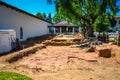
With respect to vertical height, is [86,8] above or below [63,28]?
above

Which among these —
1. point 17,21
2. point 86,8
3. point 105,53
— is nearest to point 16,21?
point 17,21

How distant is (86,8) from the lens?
1371 inches

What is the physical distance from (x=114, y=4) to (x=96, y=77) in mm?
23209

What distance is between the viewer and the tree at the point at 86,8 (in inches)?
1234

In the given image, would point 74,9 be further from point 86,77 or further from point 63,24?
point 63,24

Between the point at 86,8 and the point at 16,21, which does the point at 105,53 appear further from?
the point at 86,8

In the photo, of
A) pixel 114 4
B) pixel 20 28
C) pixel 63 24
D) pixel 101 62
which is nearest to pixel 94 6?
pixel 114 4

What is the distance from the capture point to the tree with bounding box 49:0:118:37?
103ft

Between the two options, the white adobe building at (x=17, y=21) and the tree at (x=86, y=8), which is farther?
the tree at (x=86, y=8)

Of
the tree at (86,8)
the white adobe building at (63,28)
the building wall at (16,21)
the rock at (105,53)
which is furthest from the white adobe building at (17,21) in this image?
the white adobe building at (63,28)

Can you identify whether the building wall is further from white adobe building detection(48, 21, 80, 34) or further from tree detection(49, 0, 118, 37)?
white adobe building detection(48, 21, 80, 34)

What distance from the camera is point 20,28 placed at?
2795 centimetres

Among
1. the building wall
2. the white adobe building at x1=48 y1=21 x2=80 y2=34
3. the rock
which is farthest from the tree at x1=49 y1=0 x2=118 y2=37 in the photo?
the white adobe building at x1=48 y1=21 x2=80 y2=34

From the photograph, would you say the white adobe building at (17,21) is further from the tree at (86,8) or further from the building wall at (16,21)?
the tree at (86,8)
